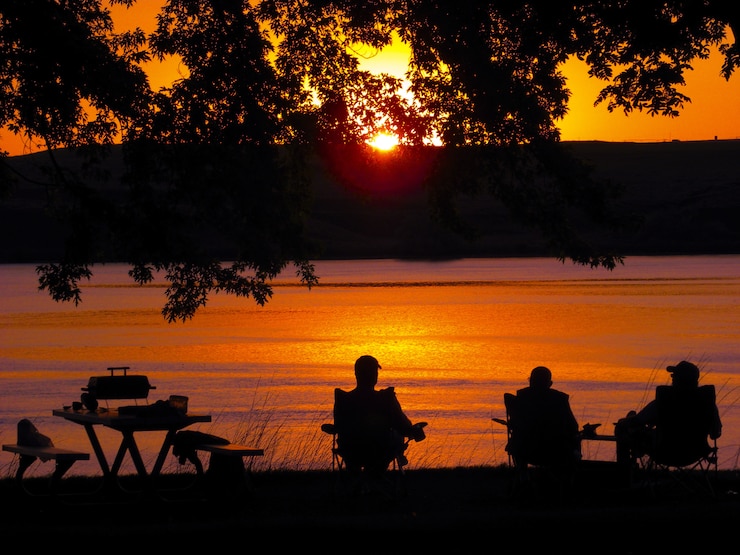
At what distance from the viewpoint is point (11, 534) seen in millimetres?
5895

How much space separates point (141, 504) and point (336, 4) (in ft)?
16.9

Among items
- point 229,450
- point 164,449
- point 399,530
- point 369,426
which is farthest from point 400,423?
point 399,530

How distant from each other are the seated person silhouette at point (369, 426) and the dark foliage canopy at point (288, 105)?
10.7 feet

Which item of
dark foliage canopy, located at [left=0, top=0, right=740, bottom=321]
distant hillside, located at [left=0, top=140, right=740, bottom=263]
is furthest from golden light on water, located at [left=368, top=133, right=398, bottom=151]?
distant hillside, located at [left=0, top=140, right=740, bottom=263]

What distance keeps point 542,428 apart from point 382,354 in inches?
783

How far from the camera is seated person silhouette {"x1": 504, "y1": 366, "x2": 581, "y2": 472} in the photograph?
763cm

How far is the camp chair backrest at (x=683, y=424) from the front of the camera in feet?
25.6

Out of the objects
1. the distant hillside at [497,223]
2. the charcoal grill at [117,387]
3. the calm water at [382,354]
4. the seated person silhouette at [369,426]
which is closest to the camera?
the charcoal grill at [117,387]

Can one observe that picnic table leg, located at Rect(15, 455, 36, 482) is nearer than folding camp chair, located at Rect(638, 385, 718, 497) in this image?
No

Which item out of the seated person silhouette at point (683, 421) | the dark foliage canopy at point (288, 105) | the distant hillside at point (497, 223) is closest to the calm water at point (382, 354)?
the dark foliage canopy at point (288, 105)

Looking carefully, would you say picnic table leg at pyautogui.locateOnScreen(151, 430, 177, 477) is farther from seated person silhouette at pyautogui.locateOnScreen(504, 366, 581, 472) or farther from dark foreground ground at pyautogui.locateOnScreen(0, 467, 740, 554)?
seated person silhouette at pyautogui.locateOnScreen(504, 366, 581, 472)

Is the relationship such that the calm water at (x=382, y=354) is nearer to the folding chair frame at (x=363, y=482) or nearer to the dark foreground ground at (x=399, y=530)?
the folding chair frame at (x=363, y=482)

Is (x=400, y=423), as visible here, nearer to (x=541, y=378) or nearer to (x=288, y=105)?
(x=541, y=378)

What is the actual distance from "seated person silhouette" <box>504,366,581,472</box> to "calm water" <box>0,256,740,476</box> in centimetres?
359
